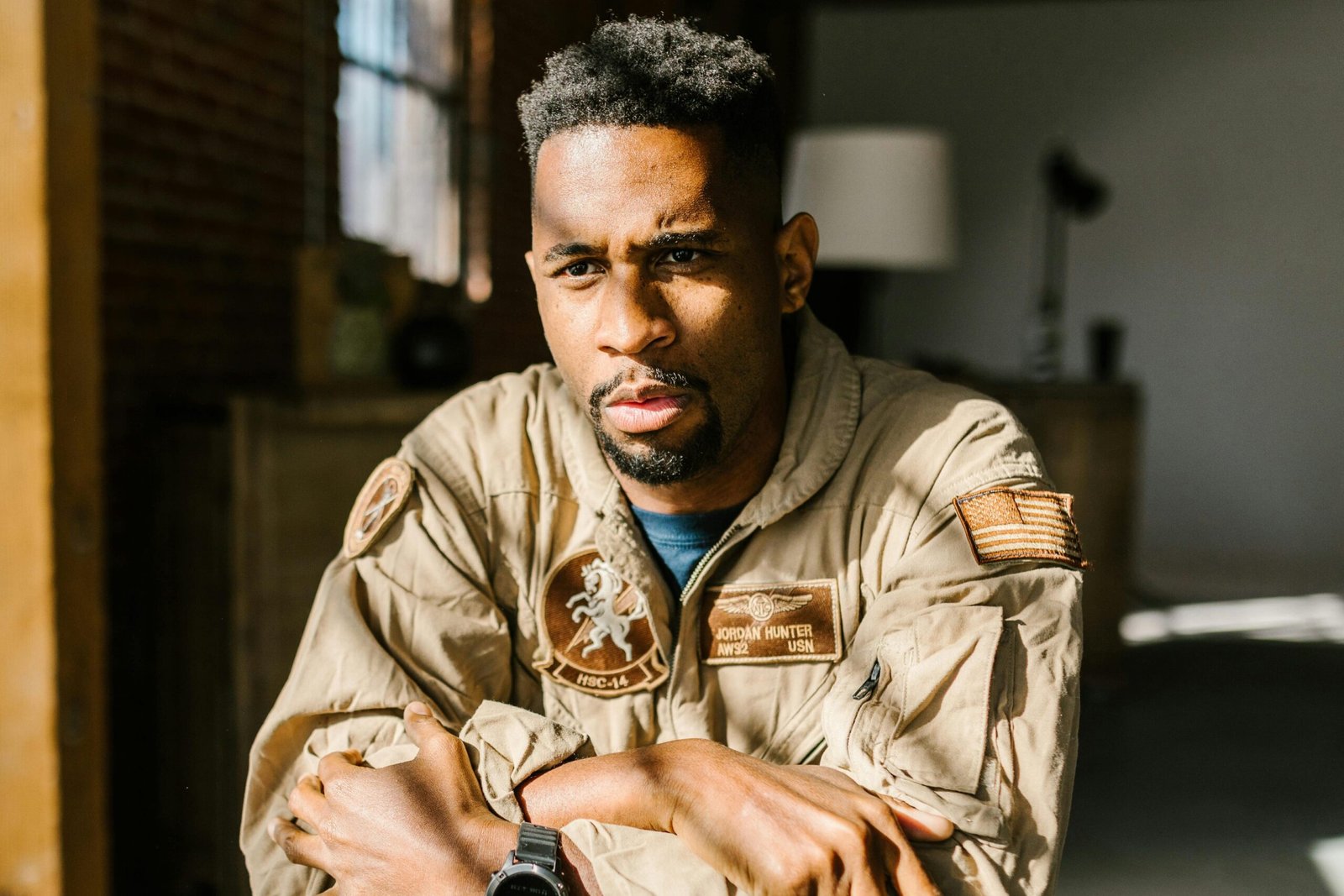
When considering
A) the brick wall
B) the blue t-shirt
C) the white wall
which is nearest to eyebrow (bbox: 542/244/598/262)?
the blue t-shirt

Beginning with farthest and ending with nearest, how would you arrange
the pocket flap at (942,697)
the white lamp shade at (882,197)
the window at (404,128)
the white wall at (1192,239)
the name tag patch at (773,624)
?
the white wall at (1192,239), the white lamp shade at (882,197), the window at (404,128), the name tag patch at (773,624), the pocket flap at (942,697)

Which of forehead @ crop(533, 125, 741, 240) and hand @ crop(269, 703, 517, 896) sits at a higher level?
forehead @ crop(533, 125, 741, 240)

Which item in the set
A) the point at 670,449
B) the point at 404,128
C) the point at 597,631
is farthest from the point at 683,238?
the point at 404,128

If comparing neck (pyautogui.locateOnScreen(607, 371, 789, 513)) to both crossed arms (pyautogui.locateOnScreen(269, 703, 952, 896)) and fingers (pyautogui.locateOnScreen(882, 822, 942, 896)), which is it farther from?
fingers (pyautogui.locateOnScreen(882, 822, 942, 896))

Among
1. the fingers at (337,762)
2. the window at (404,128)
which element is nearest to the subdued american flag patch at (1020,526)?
the fingers at (337,762)

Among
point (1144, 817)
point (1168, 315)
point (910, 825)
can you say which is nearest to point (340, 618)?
point (910, 825)

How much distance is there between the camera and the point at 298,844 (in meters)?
1.28

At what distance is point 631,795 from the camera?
1.16 metres

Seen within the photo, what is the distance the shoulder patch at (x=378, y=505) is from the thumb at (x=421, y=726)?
0.21 m

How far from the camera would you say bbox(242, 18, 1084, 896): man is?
1.15m

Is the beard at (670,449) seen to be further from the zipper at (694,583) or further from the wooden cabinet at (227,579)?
the wooden cabinet at (227,579)

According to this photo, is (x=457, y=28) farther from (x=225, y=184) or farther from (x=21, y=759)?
(x=21, y=759)

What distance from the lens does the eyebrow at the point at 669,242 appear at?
1.27 m

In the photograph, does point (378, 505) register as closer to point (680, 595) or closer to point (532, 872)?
point (680, 595)
